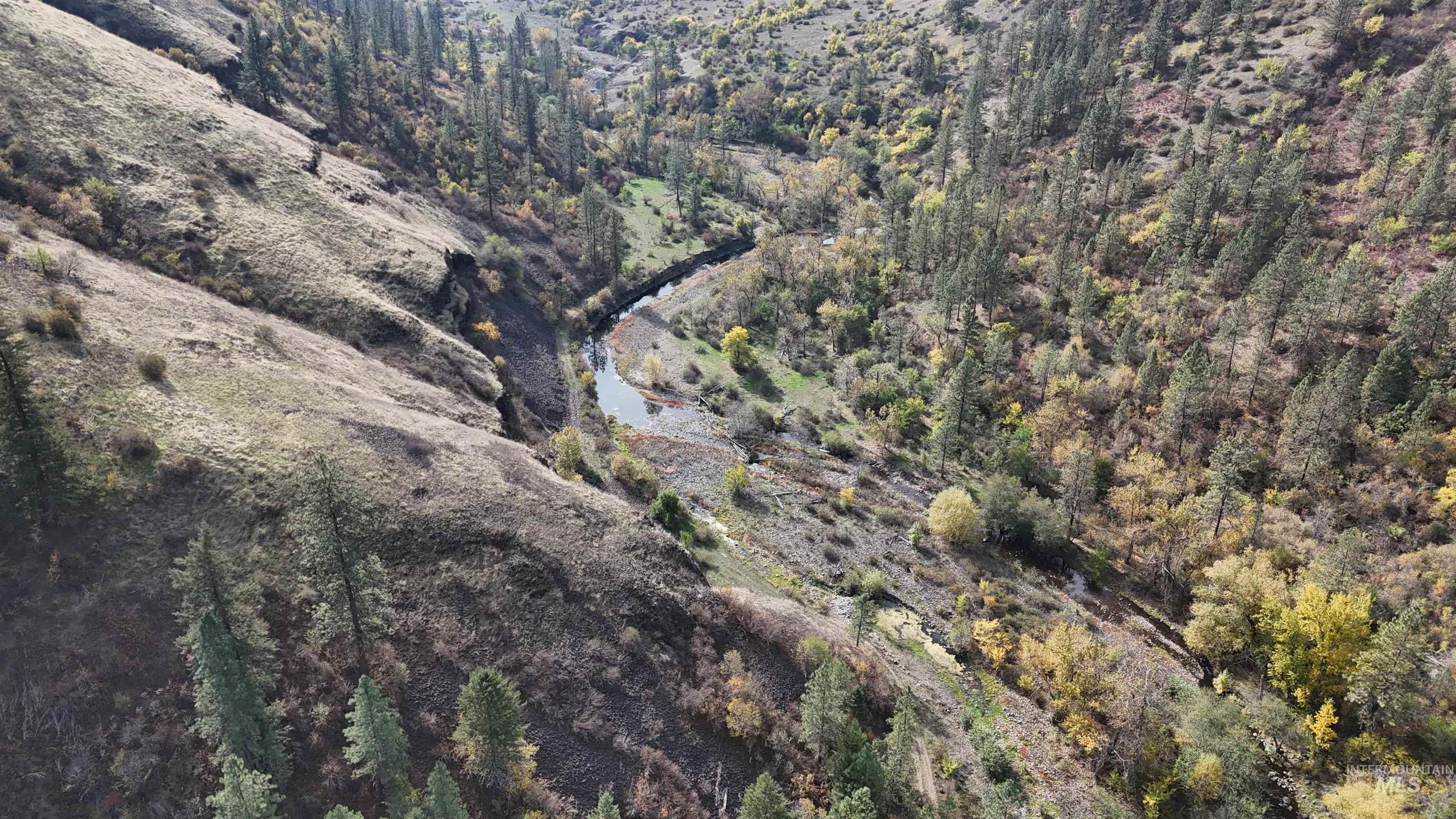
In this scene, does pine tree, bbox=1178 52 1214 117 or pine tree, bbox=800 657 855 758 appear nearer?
pine tree, bbox=800 657 855 758

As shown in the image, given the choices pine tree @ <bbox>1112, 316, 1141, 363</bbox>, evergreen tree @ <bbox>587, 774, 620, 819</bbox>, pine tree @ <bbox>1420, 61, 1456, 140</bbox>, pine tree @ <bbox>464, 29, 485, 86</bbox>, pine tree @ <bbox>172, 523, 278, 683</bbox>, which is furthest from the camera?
pine tree @ <bbox>464, 29, 485, 86</bbox>

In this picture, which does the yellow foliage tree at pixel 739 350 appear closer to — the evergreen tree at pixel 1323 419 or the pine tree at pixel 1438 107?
the evergreen tree at pixel 1323 419

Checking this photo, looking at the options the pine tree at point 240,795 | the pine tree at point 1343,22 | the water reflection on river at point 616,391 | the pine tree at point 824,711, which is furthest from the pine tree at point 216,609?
the pine tree at point 1343,22

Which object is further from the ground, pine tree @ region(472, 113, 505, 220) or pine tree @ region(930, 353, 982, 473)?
pine tree @ region(472, 113, 505, 220)

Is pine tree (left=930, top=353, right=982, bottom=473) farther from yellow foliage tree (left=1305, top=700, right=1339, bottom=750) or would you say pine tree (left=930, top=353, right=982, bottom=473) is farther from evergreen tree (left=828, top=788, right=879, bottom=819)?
evergreen tree (left=828, top=788, right=879, bottom=819)

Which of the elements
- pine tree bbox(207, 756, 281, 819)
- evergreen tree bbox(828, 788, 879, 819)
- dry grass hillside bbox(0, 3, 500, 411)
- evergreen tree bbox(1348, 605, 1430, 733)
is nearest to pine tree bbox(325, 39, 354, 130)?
dry grass hillside bbox(0, 3, 500, 411)

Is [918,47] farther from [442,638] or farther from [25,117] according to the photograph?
[442,638]

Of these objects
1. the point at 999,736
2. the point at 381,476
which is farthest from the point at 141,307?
the point at 999,736

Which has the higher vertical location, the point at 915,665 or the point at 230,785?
the point at 230,785
